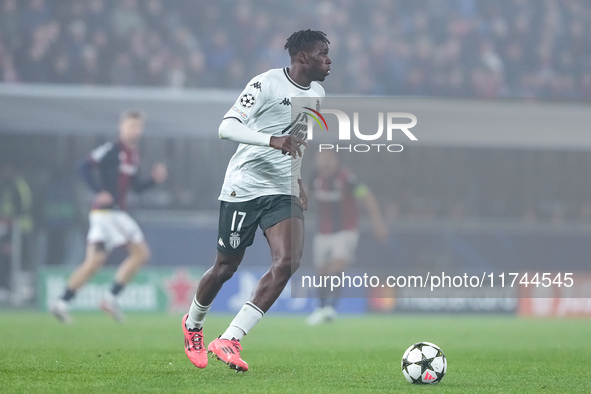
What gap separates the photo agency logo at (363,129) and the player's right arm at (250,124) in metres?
0.58

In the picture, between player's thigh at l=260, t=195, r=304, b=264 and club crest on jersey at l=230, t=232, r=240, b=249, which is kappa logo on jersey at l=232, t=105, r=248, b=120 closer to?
player's thigh at l=260, t=195, r=304, b=264

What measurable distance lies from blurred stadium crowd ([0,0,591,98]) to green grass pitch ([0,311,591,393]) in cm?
686

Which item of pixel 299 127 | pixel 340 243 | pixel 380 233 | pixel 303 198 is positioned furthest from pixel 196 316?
pixel 340 243

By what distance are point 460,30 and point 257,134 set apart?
15.6m

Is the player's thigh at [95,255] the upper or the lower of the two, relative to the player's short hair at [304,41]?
lower

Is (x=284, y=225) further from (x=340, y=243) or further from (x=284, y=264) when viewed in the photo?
(x=340, y=243)

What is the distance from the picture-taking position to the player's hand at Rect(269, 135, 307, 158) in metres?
5.51

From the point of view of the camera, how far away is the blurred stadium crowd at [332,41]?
58.4 feet

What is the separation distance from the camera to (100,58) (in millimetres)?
17797

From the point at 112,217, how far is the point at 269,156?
254 inches

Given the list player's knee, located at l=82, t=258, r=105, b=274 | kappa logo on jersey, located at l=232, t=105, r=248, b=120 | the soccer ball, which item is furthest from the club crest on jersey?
player's knee, located at l=82, t=258, r=105, b=274

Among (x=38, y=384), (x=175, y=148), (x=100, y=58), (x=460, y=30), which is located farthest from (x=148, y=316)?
(x=460, y=30)

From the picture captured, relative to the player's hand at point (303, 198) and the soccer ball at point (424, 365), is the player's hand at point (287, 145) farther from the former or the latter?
the soccer ball at point (424, 365)

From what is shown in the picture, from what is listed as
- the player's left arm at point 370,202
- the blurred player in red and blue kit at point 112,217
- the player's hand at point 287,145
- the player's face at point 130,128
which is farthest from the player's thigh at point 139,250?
the player's hand at point 287,145
